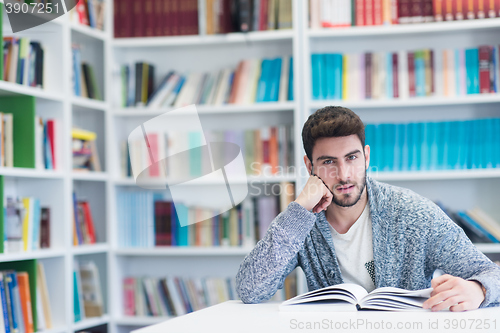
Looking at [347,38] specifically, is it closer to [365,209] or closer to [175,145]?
[175,145]

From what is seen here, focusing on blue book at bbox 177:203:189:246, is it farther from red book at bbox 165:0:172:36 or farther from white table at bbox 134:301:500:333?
white table at bbox 134:301:500:333

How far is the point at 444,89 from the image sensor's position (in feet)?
9.29

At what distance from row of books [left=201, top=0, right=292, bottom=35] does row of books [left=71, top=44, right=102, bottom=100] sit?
0.63 metres

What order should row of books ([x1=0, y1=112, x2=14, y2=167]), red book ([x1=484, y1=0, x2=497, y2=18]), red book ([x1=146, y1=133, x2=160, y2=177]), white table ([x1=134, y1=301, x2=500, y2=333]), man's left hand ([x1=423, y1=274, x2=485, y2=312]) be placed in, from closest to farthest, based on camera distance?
white table ([x1=134, y1=301, x2=500, y2=333]) < man's left hand ([x1=423, y1=274, x2=485, y2=312]) < row of books ([x1=0, y1=112, x2=14, y2=167]) < red book ([x1=484, y1=0, x2=497, y2=18]) < red book ([x1=146, y1=133, x2=160, y2=177])

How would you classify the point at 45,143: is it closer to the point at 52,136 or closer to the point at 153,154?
the point at 52,136

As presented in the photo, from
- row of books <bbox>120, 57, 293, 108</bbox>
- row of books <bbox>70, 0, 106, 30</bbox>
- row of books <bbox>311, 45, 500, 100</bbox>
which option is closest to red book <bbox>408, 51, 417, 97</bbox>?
row of books <bbox>311, 45, 500, 100</bbox>

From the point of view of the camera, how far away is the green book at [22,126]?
246 cm

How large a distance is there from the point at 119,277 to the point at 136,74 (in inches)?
43.2

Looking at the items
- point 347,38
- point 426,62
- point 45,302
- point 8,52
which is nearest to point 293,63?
point 347,38

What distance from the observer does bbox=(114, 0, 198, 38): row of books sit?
3049 millimetres

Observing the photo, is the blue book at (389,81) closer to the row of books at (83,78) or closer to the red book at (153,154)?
the red book at (153,154)

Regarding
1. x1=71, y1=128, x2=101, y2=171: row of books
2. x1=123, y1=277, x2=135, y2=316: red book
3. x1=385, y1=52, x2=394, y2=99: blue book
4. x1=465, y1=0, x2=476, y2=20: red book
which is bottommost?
x1=123, y1=277, x2=135, y2=316: red book

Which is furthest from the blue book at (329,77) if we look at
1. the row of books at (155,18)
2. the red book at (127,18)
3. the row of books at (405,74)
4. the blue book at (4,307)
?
the blue book at (4,307)

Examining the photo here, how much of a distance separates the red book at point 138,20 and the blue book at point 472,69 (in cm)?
167
